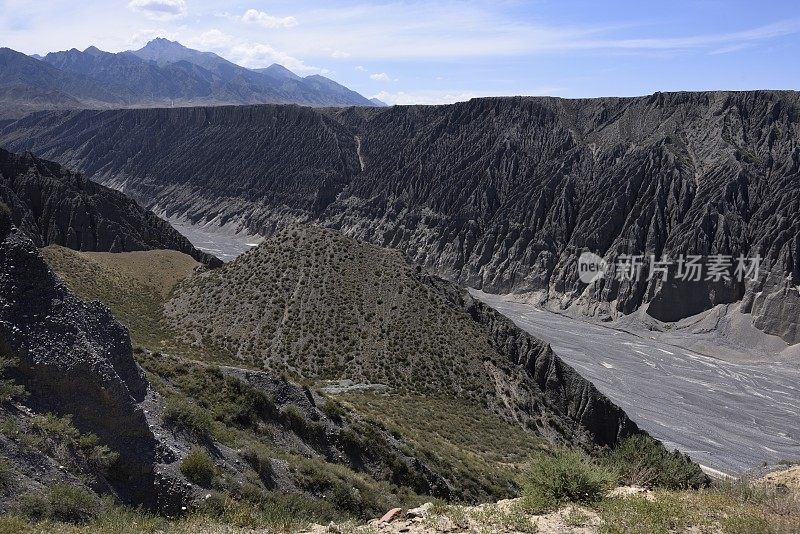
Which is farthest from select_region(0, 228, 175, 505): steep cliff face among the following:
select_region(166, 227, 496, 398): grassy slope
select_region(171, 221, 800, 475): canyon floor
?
select_region(171, 221, 800, 475): canyon floor

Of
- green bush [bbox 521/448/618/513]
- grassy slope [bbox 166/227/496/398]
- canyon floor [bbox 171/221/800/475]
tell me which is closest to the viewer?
green bush [bbox 521/448/618/513]

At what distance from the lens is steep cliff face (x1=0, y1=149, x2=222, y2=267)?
63.7 meters

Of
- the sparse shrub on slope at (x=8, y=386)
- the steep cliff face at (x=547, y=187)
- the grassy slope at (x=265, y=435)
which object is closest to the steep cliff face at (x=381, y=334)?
the grassy slope at (x=265, y=435)

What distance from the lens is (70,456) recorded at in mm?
9703

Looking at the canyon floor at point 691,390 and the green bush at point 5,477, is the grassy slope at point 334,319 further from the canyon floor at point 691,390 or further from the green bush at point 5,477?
the green bush at point 5,477

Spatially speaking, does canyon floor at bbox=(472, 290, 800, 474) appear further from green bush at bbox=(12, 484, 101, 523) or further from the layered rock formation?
green bush at bbox=(12, 484, 101, 523)

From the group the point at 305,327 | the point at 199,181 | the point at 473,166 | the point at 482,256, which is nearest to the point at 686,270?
the point at 482,256

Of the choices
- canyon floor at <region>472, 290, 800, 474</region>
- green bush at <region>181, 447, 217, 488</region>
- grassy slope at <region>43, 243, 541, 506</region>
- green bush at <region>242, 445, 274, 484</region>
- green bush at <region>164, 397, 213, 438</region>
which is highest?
green bush at <region>164, 397, 213, 438</region>

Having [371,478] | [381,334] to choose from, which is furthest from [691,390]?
[371,478]

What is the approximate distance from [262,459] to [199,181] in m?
147

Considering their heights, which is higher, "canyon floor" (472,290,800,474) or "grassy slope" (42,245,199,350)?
"grassy slope" (42,245,199,350)

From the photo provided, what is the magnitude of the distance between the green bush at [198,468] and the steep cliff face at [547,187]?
236 ft

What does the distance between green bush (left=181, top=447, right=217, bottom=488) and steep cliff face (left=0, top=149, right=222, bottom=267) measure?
53.2m

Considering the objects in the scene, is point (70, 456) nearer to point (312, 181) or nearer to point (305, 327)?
point (305, 327)
